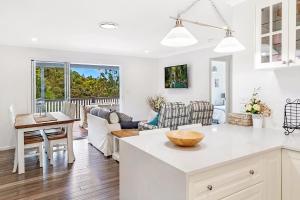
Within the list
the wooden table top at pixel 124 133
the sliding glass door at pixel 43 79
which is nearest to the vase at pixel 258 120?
the wooden table top at pixel 124 133

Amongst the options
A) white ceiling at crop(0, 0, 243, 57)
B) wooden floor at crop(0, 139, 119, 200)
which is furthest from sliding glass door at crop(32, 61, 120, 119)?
wooden floor at crop(0, 139, 119, 200)

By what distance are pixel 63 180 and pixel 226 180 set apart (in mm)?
2511

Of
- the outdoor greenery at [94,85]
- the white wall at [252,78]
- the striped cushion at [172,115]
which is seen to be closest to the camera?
the white wall at [252,78]

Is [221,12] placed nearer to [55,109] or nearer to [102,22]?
[102,22]

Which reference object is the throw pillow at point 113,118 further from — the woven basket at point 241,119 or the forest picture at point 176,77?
the forest picture at point 176,77

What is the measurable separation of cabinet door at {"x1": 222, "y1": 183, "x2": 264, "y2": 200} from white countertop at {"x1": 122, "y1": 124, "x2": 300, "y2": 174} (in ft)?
0.81

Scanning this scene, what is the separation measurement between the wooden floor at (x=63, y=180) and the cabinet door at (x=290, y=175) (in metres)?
1.80

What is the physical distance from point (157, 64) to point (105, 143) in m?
4.02

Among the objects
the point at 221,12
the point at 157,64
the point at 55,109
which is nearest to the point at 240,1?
the point at 221,12

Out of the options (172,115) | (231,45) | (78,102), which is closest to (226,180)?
(231,45)

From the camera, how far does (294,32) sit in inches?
72.0

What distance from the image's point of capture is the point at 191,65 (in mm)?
5891

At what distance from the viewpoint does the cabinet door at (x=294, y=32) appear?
1.82 meters

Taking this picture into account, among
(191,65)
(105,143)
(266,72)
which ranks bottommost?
(105,143)
